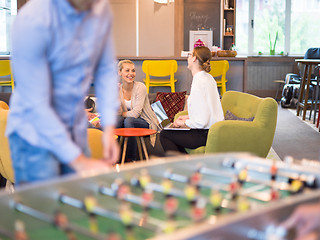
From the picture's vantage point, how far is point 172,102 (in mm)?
5883

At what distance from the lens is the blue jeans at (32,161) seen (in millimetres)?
1534

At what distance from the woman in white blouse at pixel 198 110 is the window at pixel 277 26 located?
758 centimetres

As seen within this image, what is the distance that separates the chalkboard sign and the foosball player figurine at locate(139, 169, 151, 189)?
31.9 feet

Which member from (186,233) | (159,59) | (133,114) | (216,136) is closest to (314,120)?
(159,59)

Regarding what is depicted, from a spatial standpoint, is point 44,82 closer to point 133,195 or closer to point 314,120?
point 133,195

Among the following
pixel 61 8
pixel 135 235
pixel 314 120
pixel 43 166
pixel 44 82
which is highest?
pixel 61 8

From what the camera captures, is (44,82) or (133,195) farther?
(44,82)

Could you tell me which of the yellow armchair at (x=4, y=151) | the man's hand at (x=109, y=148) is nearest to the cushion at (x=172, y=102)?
the yellow armchair at (x=4, y=151)

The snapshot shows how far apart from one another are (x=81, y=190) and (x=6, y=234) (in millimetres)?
260

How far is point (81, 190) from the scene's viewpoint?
130 centimetres

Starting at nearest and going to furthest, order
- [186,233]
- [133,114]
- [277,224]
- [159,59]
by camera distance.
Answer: [186,233] < [277,224] < [133,114] < [159,59]

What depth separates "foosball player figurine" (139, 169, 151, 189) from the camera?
137cm

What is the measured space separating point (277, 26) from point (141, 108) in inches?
287

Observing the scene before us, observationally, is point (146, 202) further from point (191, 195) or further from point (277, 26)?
point (277, 26)
